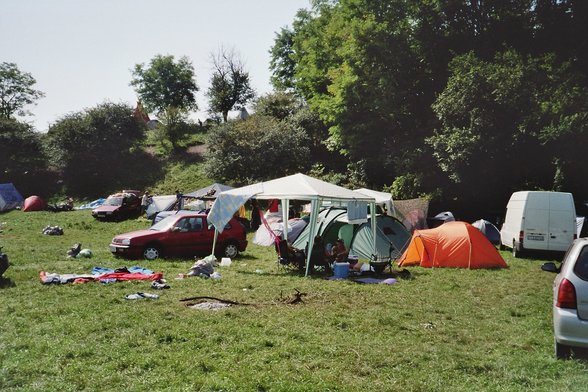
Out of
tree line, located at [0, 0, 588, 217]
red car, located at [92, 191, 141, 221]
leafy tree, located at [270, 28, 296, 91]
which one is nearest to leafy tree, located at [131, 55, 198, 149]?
leafy tree, located at [270, 28, 296, 91]

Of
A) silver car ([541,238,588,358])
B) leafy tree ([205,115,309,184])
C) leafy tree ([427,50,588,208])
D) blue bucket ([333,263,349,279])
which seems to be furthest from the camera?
leafy tree ([205,115,309,184])

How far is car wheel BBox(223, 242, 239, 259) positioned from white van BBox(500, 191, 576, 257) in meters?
9.40

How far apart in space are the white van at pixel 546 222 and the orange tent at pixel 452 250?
2.29 m

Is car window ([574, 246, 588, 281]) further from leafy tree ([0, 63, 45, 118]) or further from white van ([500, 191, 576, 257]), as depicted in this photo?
leafy tree ([0, 63, 45, 118])

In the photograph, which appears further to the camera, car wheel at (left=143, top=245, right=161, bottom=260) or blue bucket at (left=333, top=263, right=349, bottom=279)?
car wheel at (left=143, top=245, right=161, bottom=260)

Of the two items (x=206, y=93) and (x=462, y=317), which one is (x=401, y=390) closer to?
(x=462, y=317)

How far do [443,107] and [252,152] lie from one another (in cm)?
1292

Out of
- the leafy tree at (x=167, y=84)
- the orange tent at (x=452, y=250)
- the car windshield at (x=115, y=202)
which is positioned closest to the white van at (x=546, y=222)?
the orange tent at (x=452, y=250)

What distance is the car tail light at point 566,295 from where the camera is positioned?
5.96 metres

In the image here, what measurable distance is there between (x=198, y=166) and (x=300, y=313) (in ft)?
107

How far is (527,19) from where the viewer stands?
27.1m

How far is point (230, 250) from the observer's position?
656 inches

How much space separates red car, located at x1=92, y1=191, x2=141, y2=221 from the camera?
A: 1095 inches

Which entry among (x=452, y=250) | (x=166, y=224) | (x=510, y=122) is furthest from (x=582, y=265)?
(x=510, y=122)
